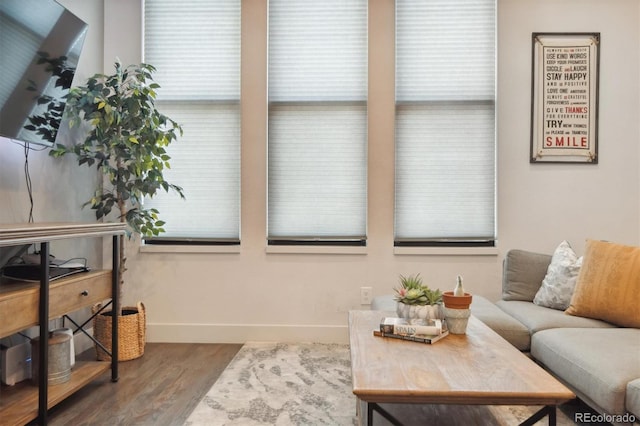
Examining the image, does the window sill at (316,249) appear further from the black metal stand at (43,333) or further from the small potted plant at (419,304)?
the black metal stand at (43,333)

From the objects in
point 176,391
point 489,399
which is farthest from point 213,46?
point 489,399

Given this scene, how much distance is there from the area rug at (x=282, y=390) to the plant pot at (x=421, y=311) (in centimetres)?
59

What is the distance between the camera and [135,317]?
2.82 meters

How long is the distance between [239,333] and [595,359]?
2.36 meters

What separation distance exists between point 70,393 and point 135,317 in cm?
78

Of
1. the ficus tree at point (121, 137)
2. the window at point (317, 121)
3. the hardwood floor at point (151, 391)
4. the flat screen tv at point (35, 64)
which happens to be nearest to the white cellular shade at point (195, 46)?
the window at point (317, 121)

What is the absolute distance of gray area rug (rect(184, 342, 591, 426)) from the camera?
1661mm

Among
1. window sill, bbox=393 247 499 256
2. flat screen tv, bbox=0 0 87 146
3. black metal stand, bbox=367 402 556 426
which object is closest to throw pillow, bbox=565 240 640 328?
window sill, bbox=393 247 499 256

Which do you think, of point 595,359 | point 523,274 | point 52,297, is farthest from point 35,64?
point 523,274

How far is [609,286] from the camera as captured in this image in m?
2.24

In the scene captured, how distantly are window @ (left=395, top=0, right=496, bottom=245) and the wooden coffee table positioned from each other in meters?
1.47

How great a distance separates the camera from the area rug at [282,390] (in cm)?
197

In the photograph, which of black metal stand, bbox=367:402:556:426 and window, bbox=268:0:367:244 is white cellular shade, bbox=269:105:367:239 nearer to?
window, bbox=268:0:367:244

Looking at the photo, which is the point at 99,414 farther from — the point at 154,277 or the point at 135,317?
the point at 154,277
